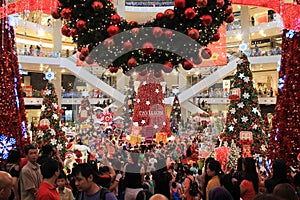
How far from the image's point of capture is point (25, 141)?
605 cm

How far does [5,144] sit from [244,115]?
507cm

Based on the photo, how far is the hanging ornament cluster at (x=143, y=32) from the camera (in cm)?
349

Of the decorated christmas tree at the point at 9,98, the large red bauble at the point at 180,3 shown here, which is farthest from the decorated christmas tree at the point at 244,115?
the large red bauble at the point at 180,3

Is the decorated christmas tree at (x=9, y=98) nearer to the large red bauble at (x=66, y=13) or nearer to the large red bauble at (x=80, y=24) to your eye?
the large red bauble at (x=66, y=13)

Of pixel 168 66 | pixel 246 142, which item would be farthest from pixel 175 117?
pixel 168 66

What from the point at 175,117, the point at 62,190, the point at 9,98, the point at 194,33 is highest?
the point at 194,33

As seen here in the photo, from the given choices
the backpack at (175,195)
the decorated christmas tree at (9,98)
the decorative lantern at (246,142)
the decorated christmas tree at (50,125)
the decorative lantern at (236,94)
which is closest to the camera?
Answer: the backpack at (175,195)

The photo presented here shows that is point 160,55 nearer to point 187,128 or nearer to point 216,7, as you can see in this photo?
point 216,7

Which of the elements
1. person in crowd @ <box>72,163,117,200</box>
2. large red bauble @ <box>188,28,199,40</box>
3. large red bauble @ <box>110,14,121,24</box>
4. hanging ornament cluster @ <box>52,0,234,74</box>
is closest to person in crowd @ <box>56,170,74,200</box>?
person in crowd @ <box>72,163,117,200</box>

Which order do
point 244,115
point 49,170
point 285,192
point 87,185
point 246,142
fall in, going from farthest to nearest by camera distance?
point 244,115
point 246,142
point 49,170
point 87,185
point 285,192

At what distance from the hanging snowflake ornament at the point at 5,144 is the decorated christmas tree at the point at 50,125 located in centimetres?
326

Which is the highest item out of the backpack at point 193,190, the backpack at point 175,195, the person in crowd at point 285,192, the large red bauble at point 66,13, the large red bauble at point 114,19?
the large red bauble at point 66,13

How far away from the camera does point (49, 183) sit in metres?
2.88

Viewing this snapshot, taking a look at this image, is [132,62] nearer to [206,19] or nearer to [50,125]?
[206,19]
